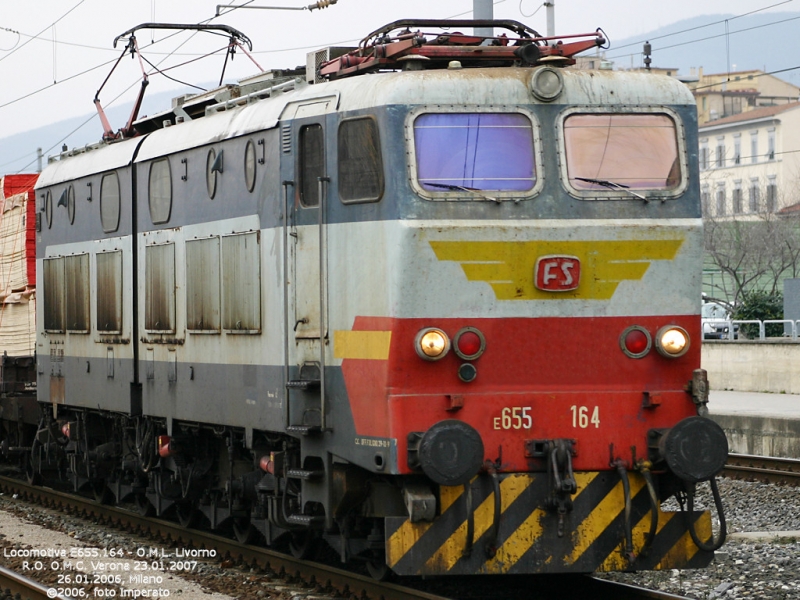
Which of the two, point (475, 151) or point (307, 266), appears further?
point (307, 266)

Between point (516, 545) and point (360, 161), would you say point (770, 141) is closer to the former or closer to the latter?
point (360, 161)

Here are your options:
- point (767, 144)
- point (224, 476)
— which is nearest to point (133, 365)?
point (224, 476)

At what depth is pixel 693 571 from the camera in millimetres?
11000

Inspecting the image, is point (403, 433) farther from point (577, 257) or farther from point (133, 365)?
point (133, 365)

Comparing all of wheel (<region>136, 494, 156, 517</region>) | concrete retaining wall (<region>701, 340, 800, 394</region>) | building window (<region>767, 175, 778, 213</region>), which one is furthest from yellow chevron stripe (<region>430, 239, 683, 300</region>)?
building window (<region>767, 175, 778, 213</region>)

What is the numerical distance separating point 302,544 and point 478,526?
2865mm

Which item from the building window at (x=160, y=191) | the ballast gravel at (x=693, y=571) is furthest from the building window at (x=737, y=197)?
the building window at (x=160, y=191)

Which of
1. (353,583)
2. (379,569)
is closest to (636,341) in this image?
(379,569)

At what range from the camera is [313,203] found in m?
9.66

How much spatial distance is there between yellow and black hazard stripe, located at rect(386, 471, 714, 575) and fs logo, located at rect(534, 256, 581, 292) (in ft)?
4.23

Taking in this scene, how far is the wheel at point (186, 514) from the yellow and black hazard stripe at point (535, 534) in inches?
207

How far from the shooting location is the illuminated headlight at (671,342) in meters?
9.13

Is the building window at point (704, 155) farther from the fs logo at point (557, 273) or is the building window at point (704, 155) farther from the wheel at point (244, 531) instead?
the fs logo at point (557, 273)

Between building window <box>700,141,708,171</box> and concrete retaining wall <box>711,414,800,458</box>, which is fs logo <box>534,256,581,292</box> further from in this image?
building window <box>700,141,708,171</box>
